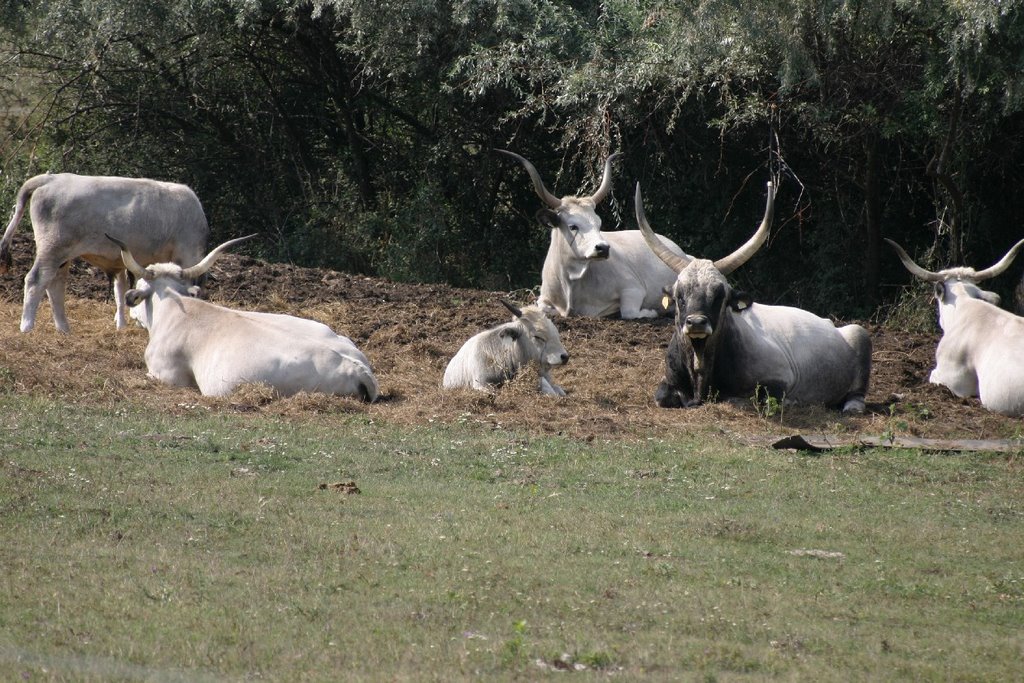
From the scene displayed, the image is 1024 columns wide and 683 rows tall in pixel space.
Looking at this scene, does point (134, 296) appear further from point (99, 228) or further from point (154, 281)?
point (99, 228)

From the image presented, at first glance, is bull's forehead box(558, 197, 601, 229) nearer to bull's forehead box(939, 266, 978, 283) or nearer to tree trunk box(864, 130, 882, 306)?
tree trunk box(864, 130, 882, 306)

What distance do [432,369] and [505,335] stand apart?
1305 mm

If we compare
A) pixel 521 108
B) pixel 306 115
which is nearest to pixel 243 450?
pixel 521 108

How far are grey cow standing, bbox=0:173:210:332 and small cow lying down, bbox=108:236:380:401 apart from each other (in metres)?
1.84

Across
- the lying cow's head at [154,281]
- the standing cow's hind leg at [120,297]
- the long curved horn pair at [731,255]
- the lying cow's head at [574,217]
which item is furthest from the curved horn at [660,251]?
the standing cow's hind leg at [120,297]

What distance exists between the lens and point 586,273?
16.0 meters

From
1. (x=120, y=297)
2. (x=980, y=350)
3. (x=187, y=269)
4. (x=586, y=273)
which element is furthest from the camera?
(x=586, y=273)

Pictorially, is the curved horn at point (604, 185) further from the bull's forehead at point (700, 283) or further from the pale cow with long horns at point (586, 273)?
the bull's forehead at point (700, 283)

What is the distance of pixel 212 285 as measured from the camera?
15.9 metres

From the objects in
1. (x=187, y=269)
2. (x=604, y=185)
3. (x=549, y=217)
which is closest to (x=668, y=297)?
(x=549, y=217)

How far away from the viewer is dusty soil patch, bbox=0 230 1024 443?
1088cm

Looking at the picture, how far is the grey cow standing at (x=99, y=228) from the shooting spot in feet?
45.8

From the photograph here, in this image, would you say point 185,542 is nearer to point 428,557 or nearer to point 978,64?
point 428,557

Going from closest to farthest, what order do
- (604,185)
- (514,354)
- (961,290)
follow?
1. (514,354)
2. (961,290)
3. (604,185)
